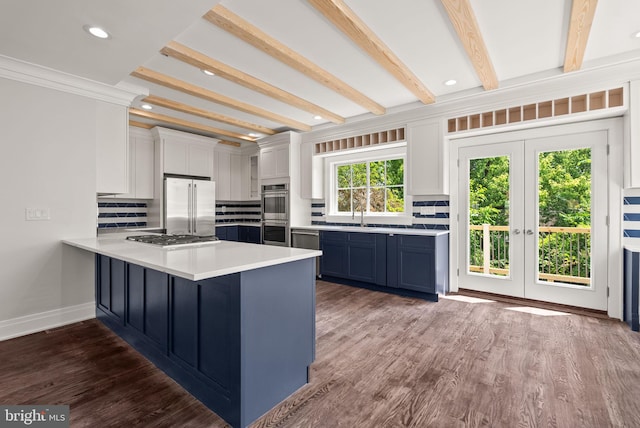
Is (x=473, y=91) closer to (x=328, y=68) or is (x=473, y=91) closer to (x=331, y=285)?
(x=328, y=68)

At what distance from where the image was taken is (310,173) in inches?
214

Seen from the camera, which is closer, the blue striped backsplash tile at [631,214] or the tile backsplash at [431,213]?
the blue striped backsplash tile at [631,214]

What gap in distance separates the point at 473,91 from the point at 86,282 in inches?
189

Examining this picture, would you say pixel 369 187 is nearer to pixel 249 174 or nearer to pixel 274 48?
pixel 249 174

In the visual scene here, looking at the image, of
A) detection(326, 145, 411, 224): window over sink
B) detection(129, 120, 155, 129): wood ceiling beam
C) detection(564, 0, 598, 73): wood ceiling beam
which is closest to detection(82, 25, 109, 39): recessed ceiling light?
detection(129, 120, 155, 129): wood ceiling beam

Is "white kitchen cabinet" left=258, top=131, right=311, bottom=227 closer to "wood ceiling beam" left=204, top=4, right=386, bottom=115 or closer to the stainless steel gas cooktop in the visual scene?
"wood ceiling beam" left=204, top=4, right=386, bottom=115

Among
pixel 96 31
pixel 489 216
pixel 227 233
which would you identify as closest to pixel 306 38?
pixel 96 31

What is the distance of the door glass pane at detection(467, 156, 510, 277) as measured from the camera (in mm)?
3865

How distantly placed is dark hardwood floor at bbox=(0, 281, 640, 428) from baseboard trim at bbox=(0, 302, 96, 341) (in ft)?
0.38

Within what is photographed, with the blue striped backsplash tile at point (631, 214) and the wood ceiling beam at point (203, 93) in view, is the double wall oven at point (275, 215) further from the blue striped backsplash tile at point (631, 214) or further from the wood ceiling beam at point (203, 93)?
the blue striped backsplash tile at point (631, 214)

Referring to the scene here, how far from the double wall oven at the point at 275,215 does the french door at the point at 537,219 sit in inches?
110

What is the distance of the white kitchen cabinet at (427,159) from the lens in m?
4.05

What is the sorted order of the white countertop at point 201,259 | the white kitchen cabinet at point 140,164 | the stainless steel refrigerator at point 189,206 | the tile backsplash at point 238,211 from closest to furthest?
the white countertop at point 201,259 → the white kitchen cabinet at point 140,164 → the stainless steel refrigerator at point 189,206 → the tile backsplash at point 238,211

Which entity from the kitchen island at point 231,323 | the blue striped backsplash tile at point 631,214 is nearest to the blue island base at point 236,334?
the kitchen island at point 231,323
